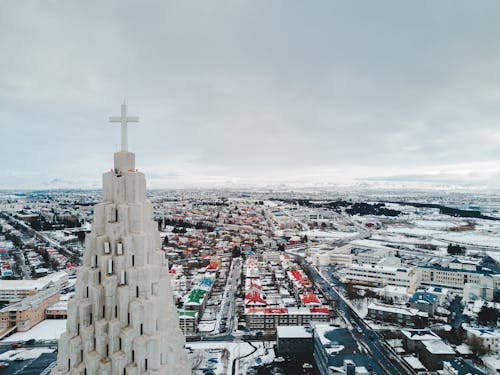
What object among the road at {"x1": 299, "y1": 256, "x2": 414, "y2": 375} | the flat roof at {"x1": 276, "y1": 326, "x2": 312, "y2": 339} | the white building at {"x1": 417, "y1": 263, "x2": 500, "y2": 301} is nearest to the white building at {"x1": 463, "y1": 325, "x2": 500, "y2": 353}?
the road at {"x1": 299, "y1": 256, "x2": 414, "y2": 375}

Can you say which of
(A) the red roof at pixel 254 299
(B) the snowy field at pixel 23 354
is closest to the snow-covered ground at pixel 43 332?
(B) the snowy field at pixel 23 354

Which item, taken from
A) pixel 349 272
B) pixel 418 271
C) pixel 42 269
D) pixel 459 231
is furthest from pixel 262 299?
pixel 459 231

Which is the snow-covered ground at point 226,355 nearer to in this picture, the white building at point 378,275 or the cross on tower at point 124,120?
the cross on tower at point 124,120

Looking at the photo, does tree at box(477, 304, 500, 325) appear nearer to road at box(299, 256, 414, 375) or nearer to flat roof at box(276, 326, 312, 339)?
road at box(299, 256, 414, 375)

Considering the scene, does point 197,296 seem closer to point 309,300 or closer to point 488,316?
point 309,300

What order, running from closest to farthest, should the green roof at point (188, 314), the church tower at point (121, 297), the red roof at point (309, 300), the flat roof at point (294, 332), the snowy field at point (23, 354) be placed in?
1. the church tower at point (121, 297)
2. the snowy field at point (23, 354)
3. the flat roof at point (294, 332)
4. the green roof at point (188, 314)
5. the red roof at point (309, 300)

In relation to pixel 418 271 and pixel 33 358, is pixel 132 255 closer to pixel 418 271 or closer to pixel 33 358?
pixel 33 358

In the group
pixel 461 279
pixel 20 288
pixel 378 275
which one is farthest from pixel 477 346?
pixel 20 288
